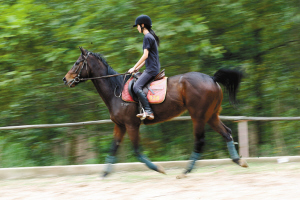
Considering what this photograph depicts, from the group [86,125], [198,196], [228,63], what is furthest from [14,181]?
[228,63]

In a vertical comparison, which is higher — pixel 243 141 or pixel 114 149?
pixel 114 149

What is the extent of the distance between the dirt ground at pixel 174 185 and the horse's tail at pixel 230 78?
1.39m

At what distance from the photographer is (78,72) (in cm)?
606

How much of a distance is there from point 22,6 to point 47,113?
106 inches

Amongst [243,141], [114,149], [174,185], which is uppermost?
[114,149]

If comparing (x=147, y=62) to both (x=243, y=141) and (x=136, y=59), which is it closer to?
(x=136, y=59)

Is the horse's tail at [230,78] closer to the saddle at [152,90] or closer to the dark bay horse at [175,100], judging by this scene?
the dark bay horse at [175,100]

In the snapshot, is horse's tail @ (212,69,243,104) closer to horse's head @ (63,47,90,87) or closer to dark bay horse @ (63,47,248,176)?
dark bay horse @ (63,47,248,176)

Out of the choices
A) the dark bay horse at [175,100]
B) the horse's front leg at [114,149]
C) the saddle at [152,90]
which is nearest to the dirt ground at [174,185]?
the horse's front leg at [114,149]

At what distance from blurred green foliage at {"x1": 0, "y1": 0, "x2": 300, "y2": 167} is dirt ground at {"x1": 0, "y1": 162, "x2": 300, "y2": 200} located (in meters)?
1.42

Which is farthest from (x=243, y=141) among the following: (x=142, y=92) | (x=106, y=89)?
(x=106, y=89)

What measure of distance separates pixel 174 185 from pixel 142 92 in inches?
63.9

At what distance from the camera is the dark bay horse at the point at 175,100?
224 inches

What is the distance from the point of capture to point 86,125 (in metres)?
7.34
